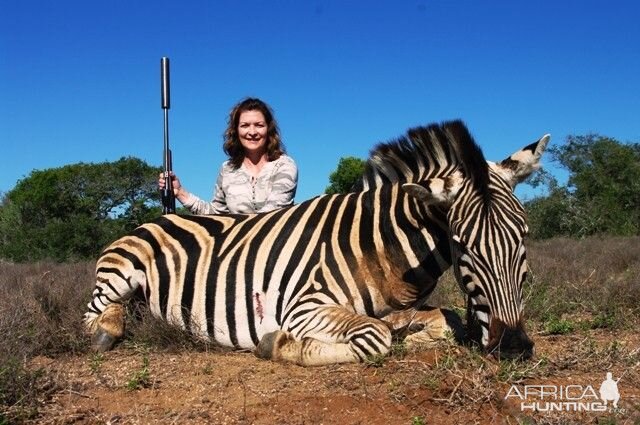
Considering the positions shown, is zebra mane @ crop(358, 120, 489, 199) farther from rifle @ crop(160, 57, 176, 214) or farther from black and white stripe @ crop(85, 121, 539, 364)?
rifle @ crop(160, 57, 176, 214)

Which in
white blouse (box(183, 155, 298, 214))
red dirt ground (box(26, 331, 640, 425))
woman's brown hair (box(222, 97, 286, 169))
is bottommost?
red dirt ground (box(26, 331, 640, 425))

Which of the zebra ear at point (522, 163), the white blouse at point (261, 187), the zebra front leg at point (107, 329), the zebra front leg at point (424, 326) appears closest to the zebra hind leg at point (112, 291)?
the zebra front leg at point (107, 329)

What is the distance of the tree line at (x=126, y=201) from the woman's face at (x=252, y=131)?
10627 mm

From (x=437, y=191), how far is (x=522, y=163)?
0.56m

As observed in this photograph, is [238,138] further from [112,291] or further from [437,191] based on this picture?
[437,191]

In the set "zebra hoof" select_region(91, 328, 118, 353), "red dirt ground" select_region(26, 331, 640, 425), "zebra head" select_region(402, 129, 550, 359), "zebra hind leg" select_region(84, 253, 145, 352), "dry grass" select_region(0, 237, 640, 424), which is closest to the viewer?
"red dirt ground" select_region(26, 331, 640, 425)

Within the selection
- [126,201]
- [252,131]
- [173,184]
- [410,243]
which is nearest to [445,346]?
[410,243]

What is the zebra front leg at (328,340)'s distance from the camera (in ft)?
9.70

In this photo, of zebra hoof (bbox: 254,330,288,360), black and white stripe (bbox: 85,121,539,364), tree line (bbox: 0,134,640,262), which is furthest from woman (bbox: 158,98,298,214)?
tree line (bbox: 0,134,640,262)

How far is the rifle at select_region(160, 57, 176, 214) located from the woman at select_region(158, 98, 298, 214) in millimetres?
45

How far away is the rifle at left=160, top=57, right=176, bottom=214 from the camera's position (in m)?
5.15

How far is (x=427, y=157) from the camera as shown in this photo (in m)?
3.37

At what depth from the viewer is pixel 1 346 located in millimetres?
2928

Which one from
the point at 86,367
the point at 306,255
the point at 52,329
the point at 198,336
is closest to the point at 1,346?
the point at 86,367
